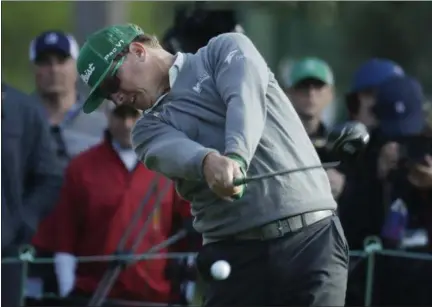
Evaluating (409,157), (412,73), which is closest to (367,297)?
(409,157)

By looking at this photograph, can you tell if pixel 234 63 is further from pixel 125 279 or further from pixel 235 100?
pixel 125 279

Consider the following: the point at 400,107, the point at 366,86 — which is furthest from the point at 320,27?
the point at 400,107

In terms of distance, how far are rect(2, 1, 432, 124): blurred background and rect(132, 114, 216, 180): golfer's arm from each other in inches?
191

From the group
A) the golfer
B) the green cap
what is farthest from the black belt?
the green cap

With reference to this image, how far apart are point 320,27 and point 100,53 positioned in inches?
416

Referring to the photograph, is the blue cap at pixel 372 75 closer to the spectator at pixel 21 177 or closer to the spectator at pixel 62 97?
the spectator at pixel 62 97

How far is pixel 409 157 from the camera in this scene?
26.6 feet

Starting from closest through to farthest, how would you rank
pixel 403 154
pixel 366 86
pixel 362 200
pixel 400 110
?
pixel 403 154, pixel 362 200, pixel 400 110, pixel 366 86

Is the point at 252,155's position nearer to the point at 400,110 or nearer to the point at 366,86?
the point at 400,110

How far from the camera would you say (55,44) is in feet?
31.1

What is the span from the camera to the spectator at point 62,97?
9.14 m

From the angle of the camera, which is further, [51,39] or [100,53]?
[51,39]

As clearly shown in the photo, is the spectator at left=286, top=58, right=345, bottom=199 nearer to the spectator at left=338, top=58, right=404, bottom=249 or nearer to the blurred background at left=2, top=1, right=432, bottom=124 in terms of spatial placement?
the spectator at left=338, top=58, right=404, bottom=249

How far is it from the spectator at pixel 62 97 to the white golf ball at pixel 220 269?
3.10m
